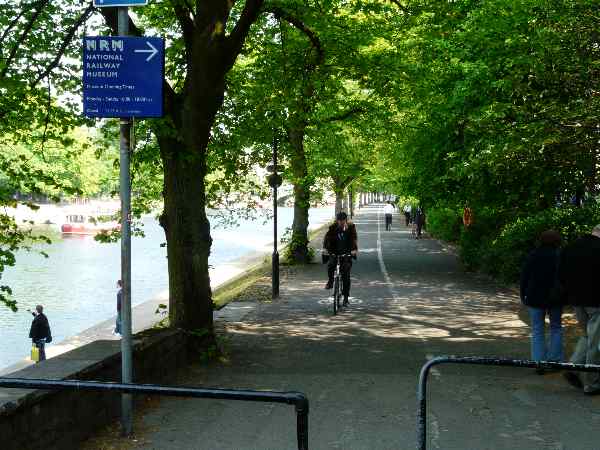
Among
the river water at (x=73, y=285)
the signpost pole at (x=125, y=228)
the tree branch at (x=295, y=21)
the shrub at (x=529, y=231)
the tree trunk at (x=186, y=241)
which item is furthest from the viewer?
the river water at (x=73, y=285)

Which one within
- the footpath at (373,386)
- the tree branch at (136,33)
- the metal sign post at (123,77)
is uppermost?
the tree branch at (136,33)

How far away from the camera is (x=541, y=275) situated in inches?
345

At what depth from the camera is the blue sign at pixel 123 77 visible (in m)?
6.04

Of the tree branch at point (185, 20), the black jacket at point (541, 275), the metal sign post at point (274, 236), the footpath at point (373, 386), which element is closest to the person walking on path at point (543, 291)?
the black jacket at point (541, 275)

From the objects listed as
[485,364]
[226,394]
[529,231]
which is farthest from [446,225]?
[226,394]

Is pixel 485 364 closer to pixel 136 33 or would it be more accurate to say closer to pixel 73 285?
pixel 136 33

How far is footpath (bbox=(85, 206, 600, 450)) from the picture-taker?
6.46 meters

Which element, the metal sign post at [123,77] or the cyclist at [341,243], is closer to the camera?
the metal sign post at [123,77]

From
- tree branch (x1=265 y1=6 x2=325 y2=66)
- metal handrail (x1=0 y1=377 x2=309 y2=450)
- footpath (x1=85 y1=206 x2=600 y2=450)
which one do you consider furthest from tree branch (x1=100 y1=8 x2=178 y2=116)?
metal handrail (x1=0 y1=377 x2=309 y2=450)

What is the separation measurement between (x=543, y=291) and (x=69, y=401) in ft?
17.5

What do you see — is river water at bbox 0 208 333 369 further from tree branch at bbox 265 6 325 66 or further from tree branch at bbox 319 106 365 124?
tree branch at bbox 265 6 325 66

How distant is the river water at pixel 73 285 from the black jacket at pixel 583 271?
36.7ft

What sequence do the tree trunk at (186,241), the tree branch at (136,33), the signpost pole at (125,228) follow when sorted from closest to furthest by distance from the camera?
the signpost pole at (125,228)
the tree branch at (136,33)
the tree trunk at (186,241)

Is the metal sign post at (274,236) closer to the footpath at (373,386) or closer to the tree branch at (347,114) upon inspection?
the footpath at (373,386)
